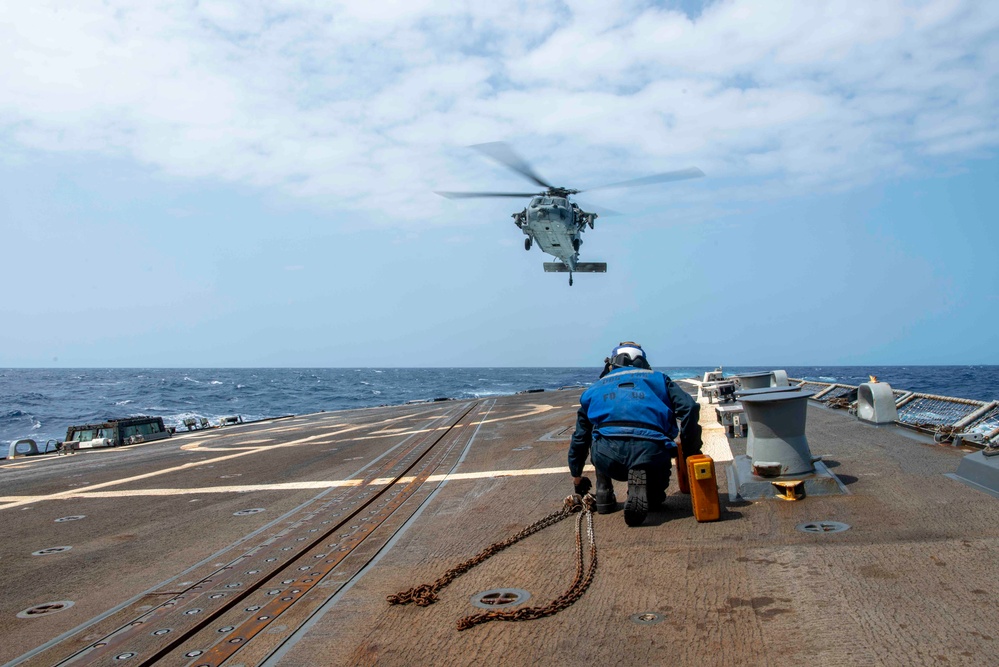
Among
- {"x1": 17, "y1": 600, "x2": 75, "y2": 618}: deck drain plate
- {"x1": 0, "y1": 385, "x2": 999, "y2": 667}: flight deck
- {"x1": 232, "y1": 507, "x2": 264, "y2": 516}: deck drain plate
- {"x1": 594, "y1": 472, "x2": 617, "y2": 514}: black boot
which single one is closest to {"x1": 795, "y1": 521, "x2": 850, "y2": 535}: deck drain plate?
{"x1": 0, "y1": 385, "x2": 999, "y2": 667}: flight deck

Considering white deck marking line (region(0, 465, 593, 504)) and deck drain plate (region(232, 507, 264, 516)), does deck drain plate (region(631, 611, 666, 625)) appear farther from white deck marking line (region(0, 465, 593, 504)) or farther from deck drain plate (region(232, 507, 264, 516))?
deck drain plate (region(232, 507, 264, 516))

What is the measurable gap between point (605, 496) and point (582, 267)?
23.2 meters

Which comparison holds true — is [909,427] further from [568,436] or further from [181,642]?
[181,642]

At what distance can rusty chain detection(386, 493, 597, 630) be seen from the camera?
12.6ft

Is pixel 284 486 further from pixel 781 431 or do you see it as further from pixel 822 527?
pixel 822 527

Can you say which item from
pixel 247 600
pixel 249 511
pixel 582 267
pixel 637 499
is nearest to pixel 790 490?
pixel 637 499

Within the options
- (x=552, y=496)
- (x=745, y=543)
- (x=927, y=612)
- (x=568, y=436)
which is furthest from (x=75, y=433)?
(x=927, y=612)

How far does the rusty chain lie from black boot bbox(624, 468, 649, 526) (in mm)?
361

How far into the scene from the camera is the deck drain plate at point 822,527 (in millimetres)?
5062

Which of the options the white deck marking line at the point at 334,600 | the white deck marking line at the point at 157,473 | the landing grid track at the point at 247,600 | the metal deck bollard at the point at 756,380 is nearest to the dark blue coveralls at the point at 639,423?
the white deck marking line at the point at 334,600

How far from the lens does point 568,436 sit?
41.7 feet

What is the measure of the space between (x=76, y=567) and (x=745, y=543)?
5680mm

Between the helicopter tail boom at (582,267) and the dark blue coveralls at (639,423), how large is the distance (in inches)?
896

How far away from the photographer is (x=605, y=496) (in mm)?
6125
